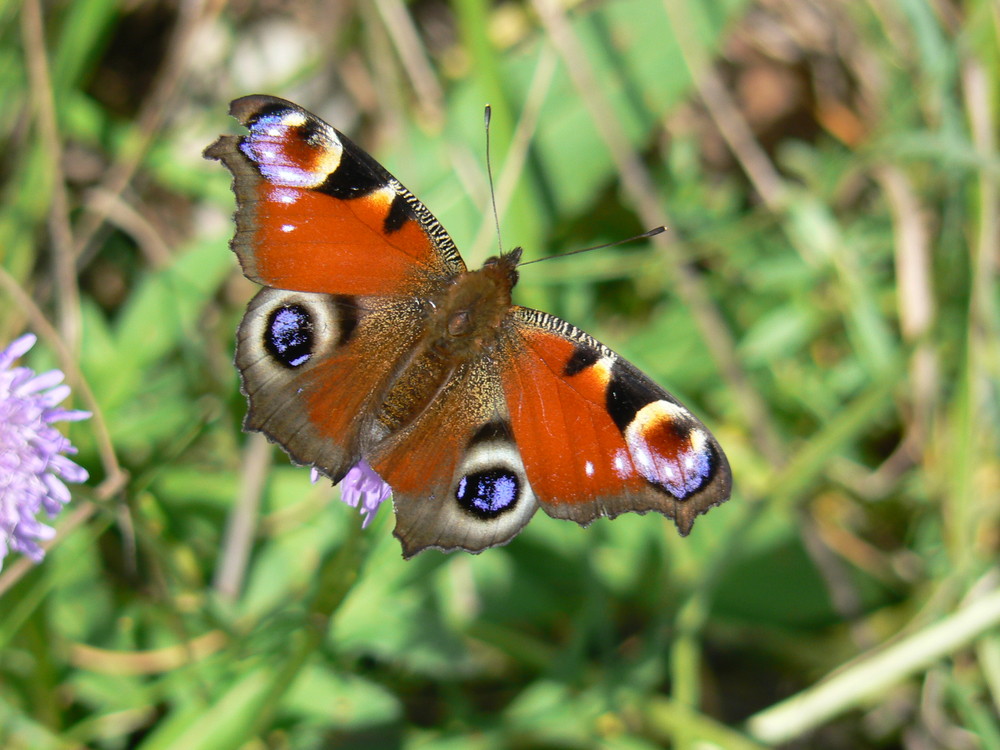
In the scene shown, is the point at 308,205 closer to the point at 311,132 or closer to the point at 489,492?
the point at 311,132

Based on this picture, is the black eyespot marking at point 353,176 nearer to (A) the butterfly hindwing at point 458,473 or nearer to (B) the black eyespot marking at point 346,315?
(B) the black eyespot marking at point 346,315

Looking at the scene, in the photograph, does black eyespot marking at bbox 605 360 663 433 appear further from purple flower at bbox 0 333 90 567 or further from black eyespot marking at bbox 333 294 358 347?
purple flower at bbox 0 333 90 567

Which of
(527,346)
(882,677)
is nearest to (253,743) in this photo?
(527,346)

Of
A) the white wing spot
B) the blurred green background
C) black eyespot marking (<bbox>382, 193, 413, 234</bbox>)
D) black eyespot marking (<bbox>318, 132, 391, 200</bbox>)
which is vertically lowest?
the blurred green background

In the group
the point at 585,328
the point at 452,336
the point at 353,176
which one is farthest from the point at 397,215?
the point at 585,328

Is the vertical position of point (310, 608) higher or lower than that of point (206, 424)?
lower

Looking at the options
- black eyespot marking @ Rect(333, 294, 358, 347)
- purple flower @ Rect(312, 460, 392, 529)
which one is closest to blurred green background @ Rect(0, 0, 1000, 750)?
purple flower @ Rect(312, 460, 392, 529)

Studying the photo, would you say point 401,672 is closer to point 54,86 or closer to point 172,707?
point 172,707
